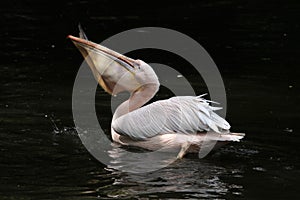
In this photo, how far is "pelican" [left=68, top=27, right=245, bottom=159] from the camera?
16.8ft

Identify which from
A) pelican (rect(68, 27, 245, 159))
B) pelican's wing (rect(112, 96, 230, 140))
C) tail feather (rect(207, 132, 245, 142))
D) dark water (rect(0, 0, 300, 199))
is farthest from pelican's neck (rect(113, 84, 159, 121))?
tail feather (rect(207, 132, 245, 142))

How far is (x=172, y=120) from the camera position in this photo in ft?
17.2

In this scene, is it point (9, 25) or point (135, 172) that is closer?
point (135, 172)

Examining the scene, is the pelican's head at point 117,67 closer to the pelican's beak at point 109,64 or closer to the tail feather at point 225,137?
the pelican's beak at point 109,64

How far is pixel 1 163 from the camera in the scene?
16.3 feet

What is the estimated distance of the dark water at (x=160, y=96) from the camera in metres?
4.57

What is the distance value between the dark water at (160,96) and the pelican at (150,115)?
209 millimetres

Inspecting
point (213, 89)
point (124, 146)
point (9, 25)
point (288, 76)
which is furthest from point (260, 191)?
point (9, 25)

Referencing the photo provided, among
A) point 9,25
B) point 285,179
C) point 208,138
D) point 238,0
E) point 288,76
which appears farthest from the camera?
point 238,0

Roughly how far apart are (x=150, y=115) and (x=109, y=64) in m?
0.58

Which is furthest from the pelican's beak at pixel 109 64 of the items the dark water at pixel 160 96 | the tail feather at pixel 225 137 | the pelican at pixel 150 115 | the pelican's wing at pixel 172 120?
the tail feather at pixel 225 137

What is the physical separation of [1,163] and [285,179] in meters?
2.03

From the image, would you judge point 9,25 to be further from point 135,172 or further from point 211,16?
point 135,172

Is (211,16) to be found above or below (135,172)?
above
